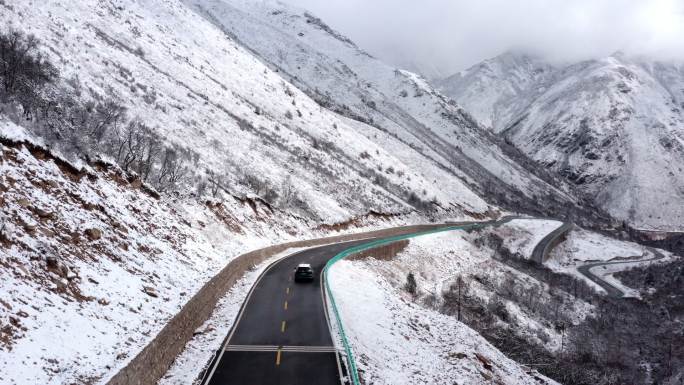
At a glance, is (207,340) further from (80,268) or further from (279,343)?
(80,268)

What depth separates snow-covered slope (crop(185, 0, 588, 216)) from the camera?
121125 mm

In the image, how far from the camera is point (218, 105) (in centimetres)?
5662

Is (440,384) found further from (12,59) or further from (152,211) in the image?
(12,59)

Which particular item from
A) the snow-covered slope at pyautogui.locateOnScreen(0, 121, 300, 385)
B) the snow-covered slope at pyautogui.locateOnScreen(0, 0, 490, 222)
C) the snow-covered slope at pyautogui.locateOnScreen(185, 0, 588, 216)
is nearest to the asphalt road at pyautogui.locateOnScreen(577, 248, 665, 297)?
the snow-covered slope at pyautogui.locateOnScreen(0, 0, 490, 222)

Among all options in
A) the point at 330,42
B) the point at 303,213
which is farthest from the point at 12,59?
the point at 330,42

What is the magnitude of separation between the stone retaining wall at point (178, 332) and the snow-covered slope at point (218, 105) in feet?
46.8

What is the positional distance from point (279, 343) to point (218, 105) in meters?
45.7

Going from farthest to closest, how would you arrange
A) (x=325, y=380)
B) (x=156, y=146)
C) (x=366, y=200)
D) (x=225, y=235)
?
(x=366, y=200) → (x=156, y=146) → (x=225, y=235) → (x=325, y=380)

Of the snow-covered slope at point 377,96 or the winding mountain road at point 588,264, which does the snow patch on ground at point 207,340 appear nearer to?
the winding mountain road at point 588,264

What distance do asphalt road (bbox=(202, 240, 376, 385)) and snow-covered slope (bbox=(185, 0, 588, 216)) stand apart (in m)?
76.6

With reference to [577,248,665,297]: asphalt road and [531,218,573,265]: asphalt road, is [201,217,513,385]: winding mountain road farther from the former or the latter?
[531,218,573,265]: asphalt road

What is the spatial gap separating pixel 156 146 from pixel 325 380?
2497 centimetres

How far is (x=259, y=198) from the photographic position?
39.2 metres

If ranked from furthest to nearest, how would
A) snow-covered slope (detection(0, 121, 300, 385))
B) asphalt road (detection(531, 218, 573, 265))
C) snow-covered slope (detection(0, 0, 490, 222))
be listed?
asphalt road (detection(531, 218, 573, 265)), snow-covered slope (detection(0, 0, 490, 222)), snow-covered slope (detection(0, 121, 300, 385))
